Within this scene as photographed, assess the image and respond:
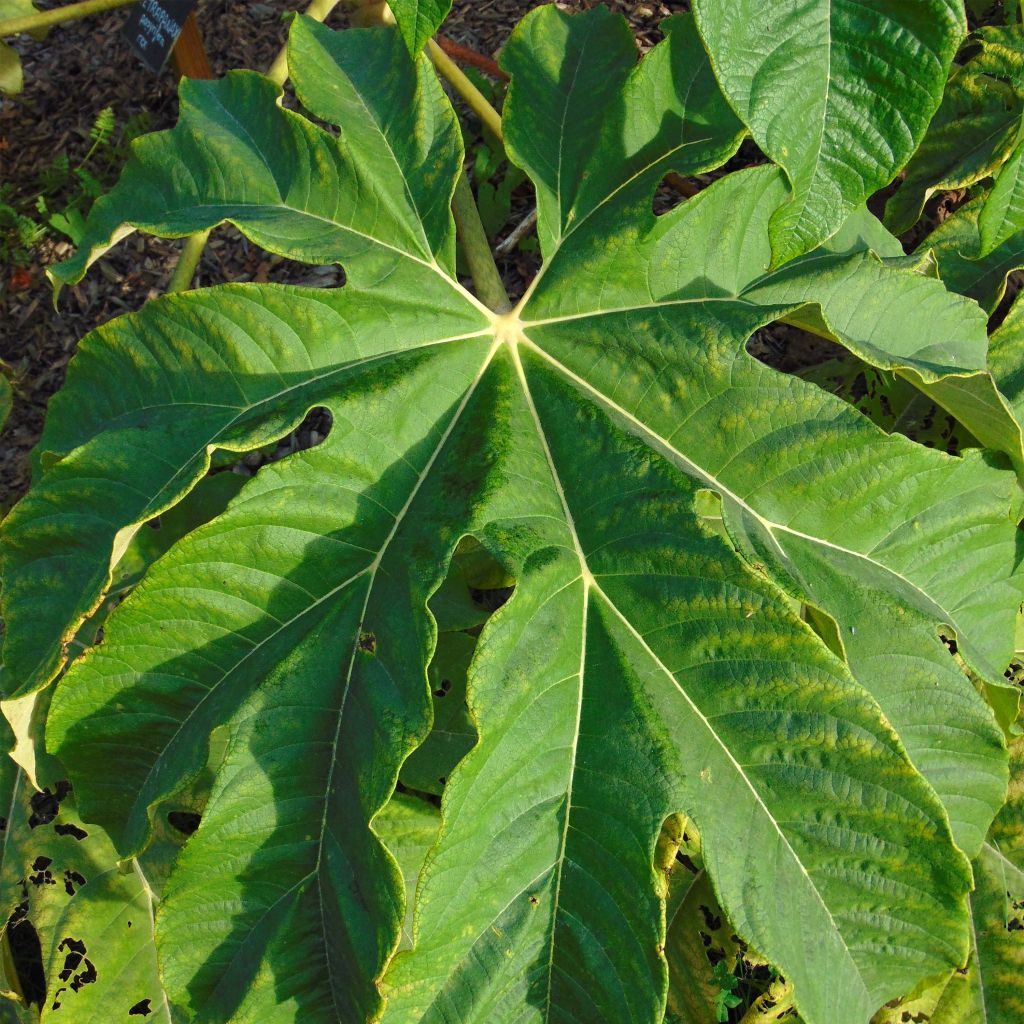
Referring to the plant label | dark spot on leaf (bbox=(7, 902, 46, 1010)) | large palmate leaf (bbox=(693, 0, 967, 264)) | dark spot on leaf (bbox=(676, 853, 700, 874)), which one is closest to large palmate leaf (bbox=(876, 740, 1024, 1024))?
dark spot on leaf (bbox=(676, 853, 700, 874))

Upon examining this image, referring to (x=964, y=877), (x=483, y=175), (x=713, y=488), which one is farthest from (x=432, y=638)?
(x=483, y=175)

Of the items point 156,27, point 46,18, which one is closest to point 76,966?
point 46,18

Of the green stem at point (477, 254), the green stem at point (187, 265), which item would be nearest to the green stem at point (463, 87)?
the green stem at point (477, 254)

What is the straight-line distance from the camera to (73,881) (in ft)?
5.82

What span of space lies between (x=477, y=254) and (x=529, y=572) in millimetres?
847

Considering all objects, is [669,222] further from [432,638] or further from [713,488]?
[432,638]

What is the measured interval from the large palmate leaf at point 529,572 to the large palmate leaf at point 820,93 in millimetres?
83

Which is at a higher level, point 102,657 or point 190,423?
point 190,423

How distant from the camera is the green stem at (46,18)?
2.19 meters

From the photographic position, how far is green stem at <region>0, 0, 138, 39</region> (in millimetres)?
2186

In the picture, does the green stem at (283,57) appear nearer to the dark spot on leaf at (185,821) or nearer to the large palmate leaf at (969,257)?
the large palmate leaf at (969,257)

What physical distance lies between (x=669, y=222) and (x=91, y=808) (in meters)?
1.24

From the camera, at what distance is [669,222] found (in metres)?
1.58

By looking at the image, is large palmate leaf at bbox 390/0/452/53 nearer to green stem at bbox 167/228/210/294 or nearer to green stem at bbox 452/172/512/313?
green stem at bbox 452/172/512/313
